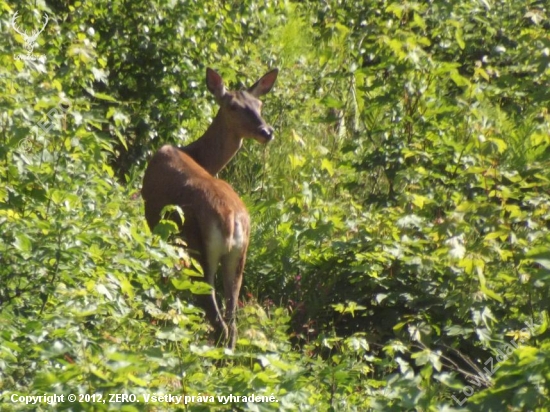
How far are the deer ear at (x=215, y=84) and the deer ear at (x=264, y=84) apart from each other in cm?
33

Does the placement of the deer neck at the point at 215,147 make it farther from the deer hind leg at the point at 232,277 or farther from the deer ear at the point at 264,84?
the deer hind leg at the point at 232,277

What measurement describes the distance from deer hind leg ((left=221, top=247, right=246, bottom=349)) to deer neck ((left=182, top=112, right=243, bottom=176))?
1.79 m

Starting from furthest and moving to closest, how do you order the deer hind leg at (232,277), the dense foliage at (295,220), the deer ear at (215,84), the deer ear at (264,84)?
the deer ear at (264,84)
the deer ear at (215,84)
the deer hind leg at (232,277)
the dense foliage at (295,220)

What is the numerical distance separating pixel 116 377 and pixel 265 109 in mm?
7513

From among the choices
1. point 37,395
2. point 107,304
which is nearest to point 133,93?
point 107,304

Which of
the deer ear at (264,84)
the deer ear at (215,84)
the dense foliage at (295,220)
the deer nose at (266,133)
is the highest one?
the deer ear at (264,84)

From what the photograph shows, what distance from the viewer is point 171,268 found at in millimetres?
6148

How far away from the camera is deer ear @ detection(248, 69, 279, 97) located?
407 inches

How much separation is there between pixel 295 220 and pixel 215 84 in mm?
1820

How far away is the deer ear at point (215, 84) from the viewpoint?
1006 centimetres

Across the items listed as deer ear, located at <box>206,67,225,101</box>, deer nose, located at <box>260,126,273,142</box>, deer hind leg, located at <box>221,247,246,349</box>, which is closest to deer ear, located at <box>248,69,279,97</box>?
deer ear, located at <box>206,67,225,101</box>

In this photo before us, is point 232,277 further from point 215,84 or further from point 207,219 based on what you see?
point 215,84

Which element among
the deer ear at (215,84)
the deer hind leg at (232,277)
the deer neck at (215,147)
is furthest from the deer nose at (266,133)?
the deer hind leg at (232,277)

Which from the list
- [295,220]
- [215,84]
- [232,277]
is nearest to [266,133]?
[215,84]
